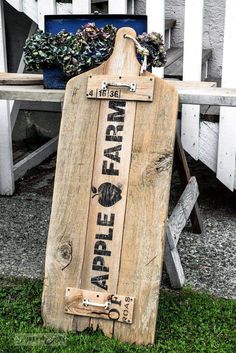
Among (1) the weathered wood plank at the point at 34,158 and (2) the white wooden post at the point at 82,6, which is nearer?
(2) the white wooden post at the point at 82,6

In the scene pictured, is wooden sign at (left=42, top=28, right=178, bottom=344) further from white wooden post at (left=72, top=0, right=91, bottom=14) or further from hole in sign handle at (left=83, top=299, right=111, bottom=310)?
white wooden post at (left=72, top=0, right=91, bottom=14)

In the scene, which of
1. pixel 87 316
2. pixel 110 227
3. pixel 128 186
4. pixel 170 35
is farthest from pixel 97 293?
pixel 170 35

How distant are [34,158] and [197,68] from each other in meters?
1.79

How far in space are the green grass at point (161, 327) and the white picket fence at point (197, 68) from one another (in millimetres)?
1036

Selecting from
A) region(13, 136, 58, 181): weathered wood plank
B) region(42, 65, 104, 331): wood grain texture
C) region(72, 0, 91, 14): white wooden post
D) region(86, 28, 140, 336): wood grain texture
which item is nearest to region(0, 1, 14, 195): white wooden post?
region(13, 136, 58, 181): weathered wood plank

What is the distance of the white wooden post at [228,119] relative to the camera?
11.7 ft

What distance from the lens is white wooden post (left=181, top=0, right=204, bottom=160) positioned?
3600 millimetres

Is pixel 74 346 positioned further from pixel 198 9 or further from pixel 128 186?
pixel 198 9

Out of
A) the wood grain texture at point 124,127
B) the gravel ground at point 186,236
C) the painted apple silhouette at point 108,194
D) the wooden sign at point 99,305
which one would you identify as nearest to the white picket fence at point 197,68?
the gravel ground at point 186,236

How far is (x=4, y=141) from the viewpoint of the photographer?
4293 millimetres

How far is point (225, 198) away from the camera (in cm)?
435

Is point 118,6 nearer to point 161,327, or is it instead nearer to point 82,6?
point 82,6

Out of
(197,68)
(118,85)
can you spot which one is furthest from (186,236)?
(118,85)

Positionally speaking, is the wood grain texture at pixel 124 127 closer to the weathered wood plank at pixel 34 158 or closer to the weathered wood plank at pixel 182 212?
the weathered wood plank at pixel 182 212
